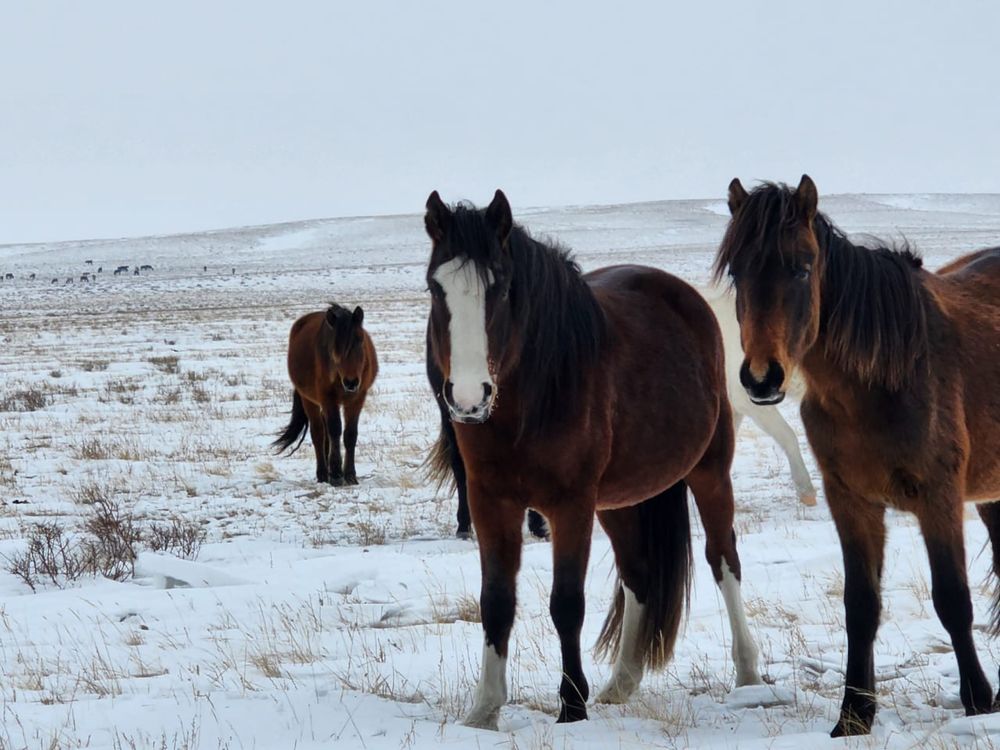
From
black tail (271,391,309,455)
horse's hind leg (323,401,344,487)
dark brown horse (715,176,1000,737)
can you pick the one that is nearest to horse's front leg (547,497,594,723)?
dark brown horse (715,176,1000,737)

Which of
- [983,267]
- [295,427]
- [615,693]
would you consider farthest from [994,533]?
[295,427]

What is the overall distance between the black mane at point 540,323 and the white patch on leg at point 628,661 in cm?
142

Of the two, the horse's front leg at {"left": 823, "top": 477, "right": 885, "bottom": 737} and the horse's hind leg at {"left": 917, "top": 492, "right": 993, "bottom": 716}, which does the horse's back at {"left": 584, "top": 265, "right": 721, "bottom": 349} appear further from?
the horse's hind leg at {"left": 917, "top": 492, "right": 993, "bottom": 716}

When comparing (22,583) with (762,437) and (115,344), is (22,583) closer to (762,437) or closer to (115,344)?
(762,437)

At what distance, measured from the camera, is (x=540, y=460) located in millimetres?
4188

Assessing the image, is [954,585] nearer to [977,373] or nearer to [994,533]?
[977,373]

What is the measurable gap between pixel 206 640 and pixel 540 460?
239cm

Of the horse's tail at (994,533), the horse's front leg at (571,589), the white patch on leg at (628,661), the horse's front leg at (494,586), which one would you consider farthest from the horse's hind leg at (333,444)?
the horse's tail at (994,533)

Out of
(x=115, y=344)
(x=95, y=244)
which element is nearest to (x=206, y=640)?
(x=115, y=344)

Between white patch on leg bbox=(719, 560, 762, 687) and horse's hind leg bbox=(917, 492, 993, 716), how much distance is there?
113cm

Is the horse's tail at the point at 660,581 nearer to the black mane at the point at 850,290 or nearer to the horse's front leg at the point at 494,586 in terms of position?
the horse's front leg at the point at 494,586

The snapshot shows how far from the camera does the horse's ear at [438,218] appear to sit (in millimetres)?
4090

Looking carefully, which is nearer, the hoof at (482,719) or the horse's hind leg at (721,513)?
the hoof at (482,719)

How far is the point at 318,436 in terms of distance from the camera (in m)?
11.6
